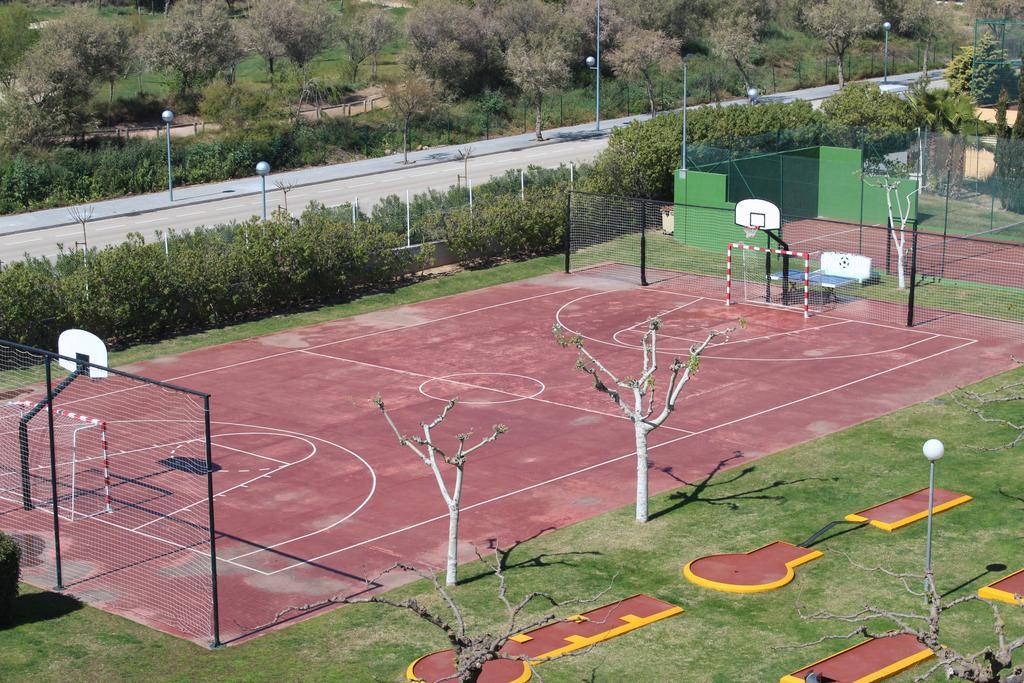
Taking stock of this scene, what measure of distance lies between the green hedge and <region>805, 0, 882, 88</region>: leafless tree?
71.9 meters

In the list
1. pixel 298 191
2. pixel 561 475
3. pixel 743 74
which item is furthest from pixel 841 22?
pixel 561 475

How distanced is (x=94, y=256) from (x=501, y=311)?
11.3 metres

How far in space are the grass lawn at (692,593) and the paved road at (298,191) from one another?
92.8 feet

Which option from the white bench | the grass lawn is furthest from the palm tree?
the grass lawn

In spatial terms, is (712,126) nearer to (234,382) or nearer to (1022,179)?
(1022,179)

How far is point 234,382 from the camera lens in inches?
1304

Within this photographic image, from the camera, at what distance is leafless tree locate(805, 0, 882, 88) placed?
3346 inches

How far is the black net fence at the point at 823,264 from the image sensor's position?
3831 centimetres

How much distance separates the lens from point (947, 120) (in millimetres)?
53406

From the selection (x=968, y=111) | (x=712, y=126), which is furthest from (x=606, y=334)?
(x=968, y=111)

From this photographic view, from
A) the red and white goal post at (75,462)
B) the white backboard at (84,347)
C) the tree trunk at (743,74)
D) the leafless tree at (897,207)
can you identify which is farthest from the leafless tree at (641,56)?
the white backboard at (84,347)

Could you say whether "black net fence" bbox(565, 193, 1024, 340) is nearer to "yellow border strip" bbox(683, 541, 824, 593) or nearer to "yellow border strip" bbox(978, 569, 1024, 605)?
"yellow border strip" bbox(683, 541, 824, 593)

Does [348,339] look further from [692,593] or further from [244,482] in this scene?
[692,593]

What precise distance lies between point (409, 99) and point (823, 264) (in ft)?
97.9
